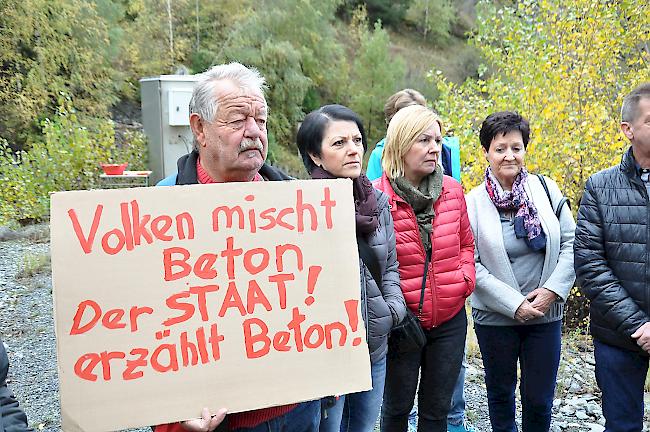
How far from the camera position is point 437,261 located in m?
2.76

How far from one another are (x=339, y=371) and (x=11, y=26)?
17.0 m

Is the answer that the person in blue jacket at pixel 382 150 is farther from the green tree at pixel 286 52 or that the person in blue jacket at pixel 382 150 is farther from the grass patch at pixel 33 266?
the green tree at pixel 286 52

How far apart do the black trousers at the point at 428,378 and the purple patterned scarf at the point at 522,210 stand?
0.53m

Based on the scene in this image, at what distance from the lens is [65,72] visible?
56.9 ft

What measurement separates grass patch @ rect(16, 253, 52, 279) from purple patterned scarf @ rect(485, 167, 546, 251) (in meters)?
6.15

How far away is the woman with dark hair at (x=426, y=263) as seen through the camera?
2.73 meters

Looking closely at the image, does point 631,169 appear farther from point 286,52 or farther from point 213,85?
point 286,52

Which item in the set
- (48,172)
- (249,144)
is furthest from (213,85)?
(48,172)

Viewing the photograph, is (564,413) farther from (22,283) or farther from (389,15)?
(389,15)

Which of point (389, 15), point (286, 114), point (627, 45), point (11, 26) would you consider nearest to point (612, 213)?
point (627, 45)

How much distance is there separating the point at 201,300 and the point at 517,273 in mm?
1916

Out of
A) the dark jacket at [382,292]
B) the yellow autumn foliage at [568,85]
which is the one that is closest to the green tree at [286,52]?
the yellow autumn foliage at [568,85]

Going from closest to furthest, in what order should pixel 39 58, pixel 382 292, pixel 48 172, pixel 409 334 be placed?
pixel 382 292
pixel 409 334
pixel 48 172
pixel 39 58

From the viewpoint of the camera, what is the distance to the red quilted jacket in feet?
8.93
